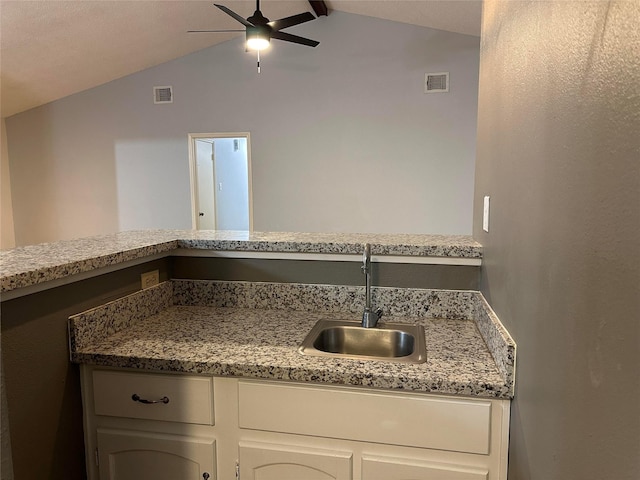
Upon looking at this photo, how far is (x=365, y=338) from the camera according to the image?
1.62 meters

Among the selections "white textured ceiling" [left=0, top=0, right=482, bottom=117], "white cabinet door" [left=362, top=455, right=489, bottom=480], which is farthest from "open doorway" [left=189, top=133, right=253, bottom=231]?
"white cabinet door" [left=362, top=455, right=489, bottom=480]

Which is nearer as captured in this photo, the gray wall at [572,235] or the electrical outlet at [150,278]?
the gray wall at [572,235]

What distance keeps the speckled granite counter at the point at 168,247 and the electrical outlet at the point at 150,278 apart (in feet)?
0.29

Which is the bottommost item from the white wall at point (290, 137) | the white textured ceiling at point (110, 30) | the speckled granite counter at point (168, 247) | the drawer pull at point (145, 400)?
the drawer pull at point (145, 400)

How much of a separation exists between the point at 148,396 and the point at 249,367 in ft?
1.17

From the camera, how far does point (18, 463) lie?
1.16 m

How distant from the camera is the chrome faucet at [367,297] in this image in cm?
162

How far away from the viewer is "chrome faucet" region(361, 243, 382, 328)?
1.62 meters

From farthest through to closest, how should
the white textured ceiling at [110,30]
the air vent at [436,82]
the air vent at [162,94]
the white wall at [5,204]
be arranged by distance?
the white wall at [5,204] < the air vent at [162,94] < the air vent at [436,82] < the white textured ceiling at [110,30]

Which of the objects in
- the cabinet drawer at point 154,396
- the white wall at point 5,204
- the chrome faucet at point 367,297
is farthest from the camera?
the white wall at point 5,204

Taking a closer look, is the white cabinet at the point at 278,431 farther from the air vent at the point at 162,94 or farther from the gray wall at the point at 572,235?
the air vent at the point at 162,94

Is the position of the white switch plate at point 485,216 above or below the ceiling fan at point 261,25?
below

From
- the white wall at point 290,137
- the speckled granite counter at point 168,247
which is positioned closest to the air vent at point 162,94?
the white wall at point 290,137

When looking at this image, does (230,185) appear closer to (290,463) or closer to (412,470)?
(290,463)
